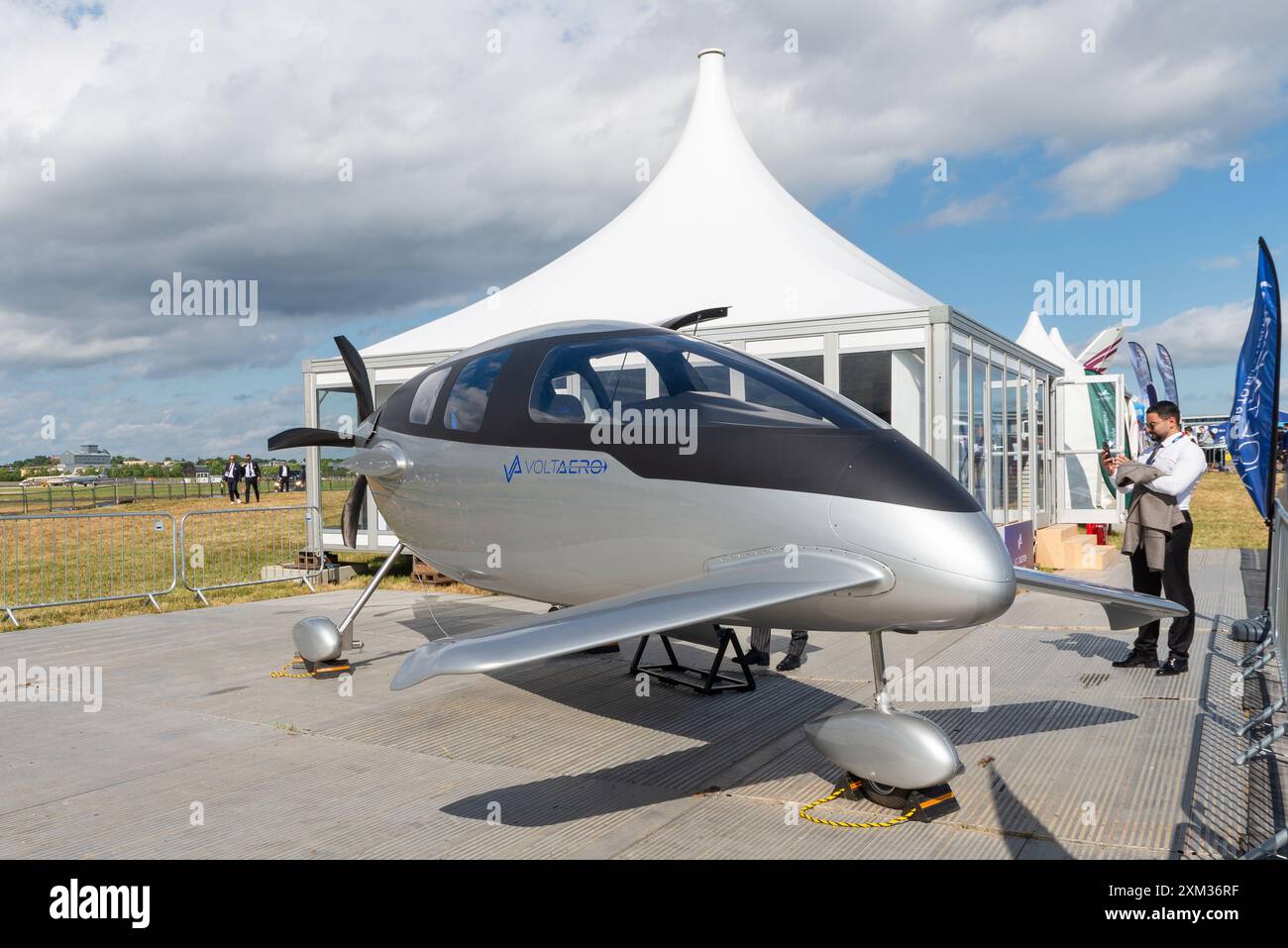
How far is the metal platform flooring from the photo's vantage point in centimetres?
381

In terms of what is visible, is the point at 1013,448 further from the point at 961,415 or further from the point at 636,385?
the point at 636,385

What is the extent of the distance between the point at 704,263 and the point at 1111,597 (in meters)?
9.70

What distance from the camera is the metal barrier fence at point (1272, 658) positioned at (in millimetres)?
3842

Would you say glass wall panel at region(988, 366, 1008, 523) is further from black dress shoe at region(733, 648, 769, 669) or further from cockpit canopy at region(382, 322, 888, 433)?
cockpit canopy at region(382, 322, 888, 433)

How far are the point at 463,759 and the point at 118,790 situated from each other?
66.8 inches

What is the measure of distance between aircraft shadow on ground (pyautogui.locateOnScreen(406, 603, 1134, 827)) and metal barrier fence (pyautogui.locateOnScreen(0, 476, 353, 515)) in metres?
35.9

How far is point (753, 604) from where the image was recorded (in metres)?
3.26

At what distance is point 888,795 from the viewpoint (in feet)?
13.6

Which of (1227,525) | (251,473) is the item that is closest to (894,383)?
(1227,525)

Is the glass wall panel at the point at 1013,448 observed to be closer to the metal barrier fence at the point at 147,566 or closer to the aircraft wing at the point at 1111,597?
the aircraft wing at the point at 1111,597

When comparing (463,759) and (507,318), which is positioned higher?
(507,318)

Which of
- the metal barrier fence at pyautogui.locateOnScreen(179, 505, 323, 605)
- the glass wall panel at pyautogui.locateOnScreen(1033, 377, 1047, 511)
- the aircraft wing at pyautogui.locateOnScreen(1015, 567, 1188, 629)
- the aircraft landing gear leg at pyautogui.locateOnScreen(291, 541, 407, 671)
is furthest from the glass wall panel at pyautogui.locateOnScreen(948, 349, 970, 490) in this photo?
the metal barrier fence at pyautogui.locateOnScreen(179, 505, 323, 605)

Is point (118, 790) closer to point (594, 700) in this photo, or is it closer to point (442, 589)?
point (594, 700)
